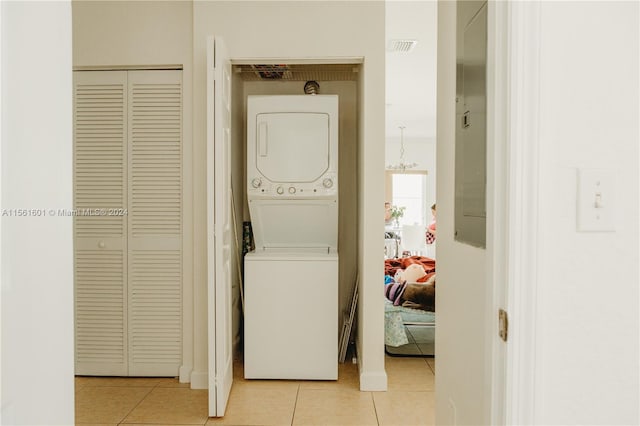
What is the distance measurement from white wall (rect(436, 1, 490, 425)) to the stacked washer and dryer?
1440 millimetres

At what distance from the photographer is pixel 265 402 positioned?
2.76 meters

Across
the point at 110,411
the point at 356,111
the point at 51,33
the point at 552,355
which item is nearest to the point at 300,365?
the point at 110,411

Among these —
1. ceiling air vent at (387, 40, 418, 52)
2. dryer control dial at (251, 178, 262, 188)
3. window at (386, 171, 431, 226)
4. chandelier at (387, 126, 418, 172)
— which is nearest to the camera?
dryer control dial at (251, 178, 262, 188)

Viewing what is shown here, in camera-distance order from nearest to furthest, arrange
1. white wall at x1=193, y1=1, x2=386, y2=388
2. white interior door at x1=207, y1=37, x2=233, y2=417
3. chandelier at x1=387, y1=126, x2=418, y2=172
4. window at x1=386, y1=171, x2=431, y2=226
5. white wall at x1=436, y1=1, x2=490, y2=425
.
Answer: white wall at x1=436, y1=1, x2=490, y2=425, white interior door at x1=207, y1=37, x2=233, y2=417, white wall at x1=193, y1=1, x2=386, y2=388, chandelier at x1=387, y1=126, x2=418, y2=172, window at x1=386, y1=171, x2=431, y2=226

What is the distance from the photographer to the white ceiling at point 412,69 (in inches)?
139

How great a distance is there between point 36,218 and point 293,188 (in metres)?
2.40

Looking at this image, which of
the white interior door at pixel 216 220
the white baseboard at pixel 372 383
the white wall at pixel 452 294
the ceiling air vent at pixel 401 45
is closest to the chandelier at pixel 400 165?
the ceiling air vent at pixel 401 45

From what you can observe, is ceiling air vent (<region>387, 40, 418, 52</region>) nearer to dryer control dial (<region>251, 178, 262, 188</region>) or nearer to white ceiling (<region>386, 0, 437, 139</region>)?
white ceiling (<region>386, 0, 437, 139</region>)

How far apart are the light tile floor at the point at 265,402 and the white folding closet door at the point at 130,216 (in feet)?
0.79

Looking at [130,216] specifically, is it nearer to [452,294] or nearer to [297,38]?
[297,38]

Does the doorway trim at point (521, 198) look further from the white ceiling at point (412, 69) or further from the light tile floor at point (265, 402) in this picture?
the white ceiling at point (412, 69)

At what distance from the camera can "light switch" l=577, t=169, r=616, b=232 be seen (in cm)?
86

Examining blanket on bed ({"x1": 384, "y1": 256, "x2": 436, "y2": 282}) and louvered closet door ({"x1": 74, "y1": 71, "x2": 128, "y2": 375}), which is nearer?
louvered closet door ({"x1": 74, "y1": 71, "x2": 128, "y2": 375})

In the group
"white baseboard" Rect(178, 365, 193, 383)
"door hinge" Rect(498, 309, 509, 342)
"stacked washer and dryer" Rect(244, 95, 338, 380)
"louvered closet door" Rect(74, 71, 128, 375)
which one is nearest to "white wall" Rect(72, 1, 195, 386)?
"white baseboard" Rect(178, 365, 193, 383)
